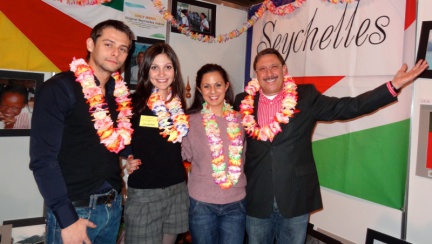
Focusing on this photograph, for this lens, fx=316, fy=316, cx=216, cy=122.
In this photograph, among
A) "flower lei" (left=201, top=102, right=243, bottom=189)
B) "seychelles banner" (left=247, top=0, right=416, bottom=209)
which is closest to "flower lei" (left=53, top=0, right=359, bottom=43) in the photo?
"seychelles banner" (left=247, top=0, right=416, bottom=209)

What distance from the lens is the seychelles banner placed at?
2619 millimetres

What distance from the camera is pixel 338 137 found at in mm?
3105

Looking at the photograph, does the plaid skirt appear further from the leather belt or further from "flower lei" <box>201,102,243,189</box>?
"flower lei" <box>201,102,243,189</box>

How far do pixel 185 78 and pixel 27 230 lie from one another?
2401 millimetres

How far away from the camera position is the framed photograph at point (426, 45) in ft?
7.88

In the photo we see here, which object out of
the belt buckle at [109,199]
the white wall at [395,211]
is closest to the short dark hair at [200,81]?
the belt buckle at [109,199]

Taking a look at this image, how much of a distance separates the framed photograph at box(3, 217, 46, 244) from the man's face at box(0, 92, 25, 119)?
3.37 ft

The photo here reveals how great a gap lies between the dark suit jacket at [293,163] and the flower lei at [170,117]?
0.54 metres

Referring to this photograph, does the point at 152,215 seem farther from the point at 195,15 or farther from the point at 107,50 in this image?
the point at 195,15

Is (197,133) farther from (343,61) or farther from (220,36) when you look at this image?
(220,36)

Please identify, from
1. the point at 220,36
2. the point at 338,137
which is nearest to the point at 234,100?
the point at 338,137

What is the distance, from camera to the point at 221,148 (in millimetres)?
2213

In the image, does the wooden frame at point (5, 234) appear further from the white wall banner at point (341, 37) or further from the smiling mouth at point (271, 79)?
the white wall banner at point (341, 37)

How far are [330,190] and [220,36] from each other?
2381 mm
